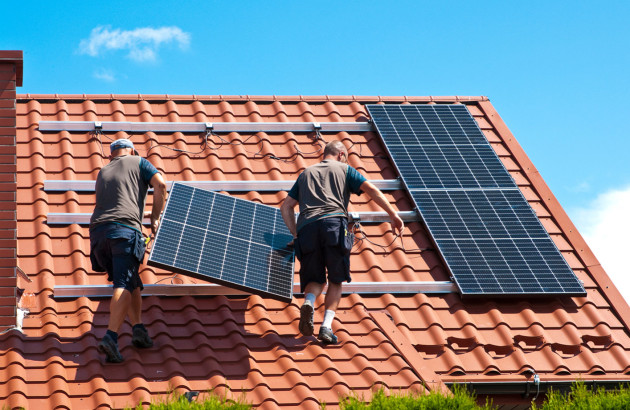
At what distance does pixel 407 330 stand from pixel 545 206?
10.6 feet

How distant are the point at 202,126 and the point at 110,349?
14.9ft

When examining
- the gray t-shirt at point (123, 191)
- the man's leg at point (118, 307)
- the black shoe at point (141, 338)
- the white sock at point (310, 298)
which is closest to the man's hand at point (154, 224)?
the gray t-shirt at point (123, 191)

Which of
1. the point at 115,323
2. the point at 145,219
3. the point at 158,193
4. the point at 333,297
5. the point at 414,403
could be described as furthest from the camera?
the point at 145,219

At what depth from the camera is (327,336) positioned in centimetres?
876

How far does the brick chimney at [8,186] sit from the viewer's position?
8.62 m

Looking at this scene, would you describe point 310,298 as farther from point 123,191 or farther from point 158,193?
point 123,191

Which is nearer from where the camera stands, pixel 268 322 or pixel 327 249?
pixel 327 249

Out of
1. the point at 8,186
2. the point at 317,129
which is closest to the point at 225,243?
the point at 8,186

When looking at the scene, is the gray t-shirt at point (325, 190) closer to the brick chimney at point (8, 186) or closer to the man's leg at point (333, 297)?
the man's leg at point (333, 297)

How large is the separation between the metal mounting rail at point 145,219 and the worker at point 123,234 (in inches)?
Answer: 58.3

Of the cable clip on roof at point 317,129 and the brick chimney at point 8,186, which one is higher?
the cable clip on roof at point 317,129

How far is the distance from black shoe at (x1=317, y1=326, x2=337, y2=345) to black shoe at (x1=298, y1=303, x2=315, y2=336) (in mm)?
96

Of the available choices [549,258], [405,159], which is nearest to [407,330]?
[549,258]

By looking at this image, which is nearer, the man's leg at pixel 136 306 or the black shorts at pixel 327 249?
the man's leg at pixel 136 306
